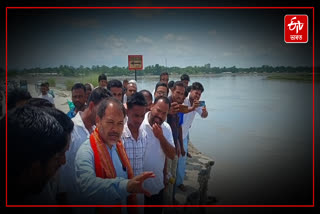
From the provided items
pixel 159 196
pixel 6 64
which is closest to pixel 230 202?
pixel 159 196

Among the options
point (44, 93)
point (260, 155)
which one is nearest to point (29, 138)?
point (44, 93)

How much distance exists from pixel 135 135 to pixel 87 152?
18.5 inches

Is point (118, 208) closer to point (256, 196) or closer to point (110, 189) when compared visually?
point (110, 189)

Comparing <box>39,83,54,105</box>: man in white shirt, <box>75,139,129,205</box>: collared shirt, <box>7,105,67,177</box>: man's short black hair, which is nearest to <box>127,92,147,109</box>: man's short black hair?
<box>75,139,129,205</box>: collared shirt

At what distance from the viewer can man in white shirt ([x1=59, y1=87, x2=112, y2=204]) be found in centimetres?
133

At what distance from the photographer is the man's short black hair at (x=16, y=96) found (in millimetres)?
1636

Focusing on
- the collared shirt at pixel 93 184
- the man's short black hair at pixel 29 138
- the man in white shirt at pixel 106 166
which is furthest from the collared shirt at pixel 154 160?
the man's short black hair at pixel 29 138

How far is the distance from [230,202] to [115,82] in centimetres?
241

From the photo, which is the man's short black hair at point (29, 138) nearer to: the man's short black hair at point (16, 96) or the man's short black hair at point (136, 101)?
the man's short black hair at point (136, 101)

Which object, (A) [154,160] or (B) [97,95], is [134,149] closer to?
(A) [154,160]

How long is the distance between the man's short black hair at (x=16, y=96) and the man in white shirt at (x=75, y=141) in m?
0.56

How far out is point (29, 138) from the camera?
2.41 feet

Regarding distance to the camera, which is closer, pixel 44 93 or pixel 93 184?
pixel 93 184

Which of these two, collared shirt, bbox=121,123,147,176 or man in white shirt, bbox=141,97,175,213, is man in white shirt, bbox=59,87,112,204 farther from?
man in white shirt, bbox=141,97,175,213
